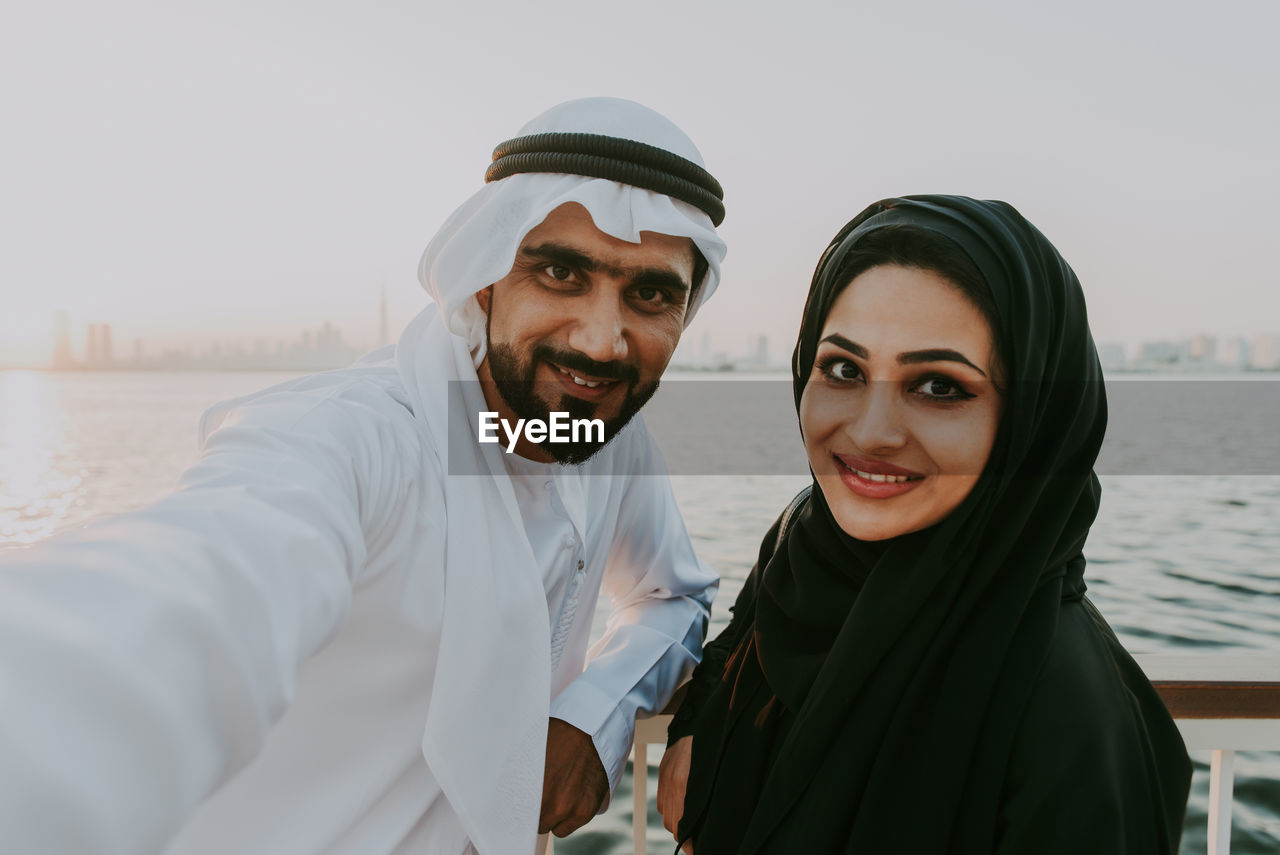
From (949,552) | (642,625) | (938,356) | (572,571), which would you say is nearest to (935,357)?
(938,356)

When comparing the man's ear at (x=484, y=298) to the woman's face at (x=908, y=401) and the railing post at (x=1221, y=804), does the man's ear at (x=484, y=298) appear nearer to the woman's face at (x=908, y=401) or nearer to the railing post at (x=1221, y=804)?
the woman's face at (x=908, y=401)

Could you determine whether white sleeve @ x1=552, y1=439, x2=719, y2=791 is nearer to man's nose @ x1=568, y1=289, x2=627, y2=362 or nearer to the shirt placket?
the shirt placket

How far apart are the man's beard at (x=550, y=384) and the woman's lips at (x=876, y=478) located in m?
0.46

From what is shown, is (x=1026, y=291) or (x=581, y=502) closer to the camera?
(x=1026, y=291)

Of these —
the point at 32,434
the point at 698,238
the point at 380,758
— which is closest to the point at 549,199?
the point at 698,238

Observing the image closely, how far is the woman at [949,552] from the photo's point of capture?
3.42 ft

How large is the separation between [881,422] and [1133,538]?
16840 millimetres

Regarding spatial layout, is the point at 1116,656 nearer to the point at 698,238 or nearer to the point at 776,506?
the point at 698,238

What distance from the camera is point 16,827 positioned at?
1.55 ft

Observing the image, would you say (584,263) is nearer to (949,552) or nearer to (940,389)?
(940,389)

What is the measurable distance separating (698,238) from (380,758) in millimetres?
1069

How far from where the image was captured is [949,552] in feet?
3.78

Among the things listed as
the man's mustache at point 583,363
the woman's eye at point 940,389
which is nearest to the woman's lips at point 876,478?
the woman's eye at point 940,389

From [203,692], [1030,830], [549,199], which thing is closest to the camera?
[203,692]
